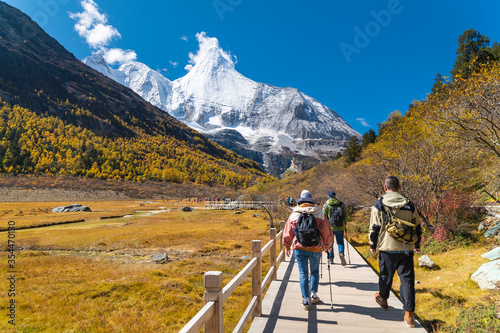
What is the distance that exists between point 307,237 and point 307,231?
0.35ft

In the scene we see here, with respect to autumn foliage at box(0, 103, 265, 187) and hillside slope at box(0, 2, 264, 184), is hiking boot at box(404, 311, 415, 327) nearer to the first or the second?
autumn foliage at box(0, 103, 265, 187)

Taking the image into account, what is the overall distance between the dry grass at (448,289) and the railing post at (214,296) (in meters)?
3.44

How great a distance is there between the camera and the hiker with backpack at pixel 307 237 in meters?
4.52

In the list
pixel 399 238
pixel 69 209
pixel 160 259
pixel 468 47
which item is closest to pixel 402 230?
pixel 399 238

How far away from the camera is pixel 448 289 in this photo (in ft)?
20.2

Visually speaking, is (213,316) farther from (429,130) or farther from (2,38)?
(2,38)

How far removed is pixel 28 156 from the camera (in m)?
99.9

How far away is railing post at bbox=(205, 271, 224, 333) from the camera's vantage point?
2.81 m

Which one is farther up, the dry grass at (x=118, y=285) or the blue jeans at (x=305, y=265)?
the blue jeans at (x=305, y=265)

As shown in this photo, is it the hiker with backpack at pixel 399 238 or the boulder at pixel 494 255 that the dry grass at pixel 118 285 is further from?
the boulder at pixel 494 255

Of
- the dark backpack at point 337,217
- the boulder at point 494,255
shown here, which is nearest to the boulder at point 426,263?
the boulder at point 494,255

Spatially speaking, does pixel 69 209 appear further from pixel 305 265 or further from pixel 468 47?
pixel 468 47

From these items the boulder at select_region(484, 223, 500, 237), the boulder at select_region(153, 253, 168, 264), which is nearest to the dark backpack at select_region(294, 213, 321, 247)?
the boulder at select_region(484, 223, 500, 237)

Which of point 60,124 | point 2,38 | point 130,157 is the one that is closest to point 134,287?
point 130,157
